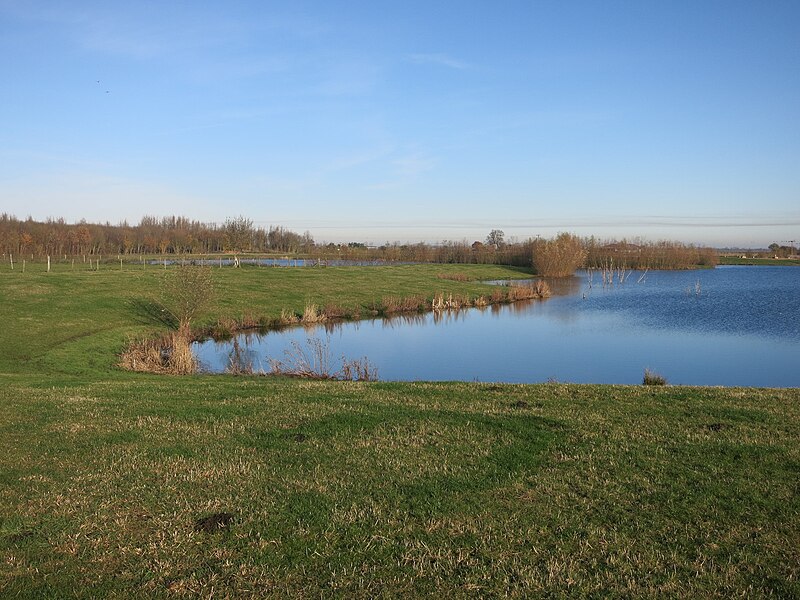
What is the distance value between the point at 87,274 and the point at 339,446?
133ft

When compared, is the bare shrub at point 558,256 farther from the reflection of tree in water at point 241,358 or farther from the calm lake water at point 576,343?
the reflection of tree in water at point 241,358

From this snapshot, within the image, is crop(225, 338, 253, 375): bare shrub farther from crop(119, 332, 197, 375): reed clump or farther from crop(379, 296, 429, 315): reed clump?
crop(379, 296, 429, 315): reed clump

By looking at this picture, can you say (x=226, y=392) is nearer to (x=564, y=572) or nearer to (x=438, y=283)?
(x=564, y=572)

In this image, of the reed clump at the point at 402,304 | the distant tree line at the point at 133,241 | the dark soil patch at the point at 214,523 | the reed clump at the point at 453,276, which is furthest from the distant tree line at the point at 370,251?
the dark soil patch at the point at 214,523

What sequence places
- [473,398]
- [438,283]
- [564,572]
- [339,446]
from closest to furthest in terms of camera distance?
[564,572], [339,446], [473,398], [438,283]

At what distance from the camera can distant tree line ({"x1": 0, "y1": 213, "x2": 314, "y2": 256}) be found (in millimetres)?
64750

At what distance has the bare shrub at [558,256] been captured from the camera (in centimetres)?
7269

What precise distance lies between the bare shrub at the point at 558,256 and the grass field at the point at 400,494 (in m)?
63.3

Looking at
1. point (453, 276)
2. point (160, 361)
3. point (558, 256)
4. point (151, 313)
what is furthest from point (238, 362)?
point (558, 256)

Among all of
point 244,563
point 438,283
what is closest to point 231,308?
point 438,283

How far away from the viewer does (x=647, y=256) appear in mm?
91250

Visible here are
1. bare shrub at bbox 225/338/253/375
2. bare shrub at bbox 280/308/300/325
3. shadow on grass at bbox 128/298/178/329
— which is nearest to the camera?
bare shrub at bbox 225/338/253/375

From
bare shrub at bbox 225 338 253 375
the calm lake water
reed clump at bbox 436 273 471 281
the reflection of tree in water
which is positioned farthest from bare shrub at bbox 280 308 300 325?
reed clump at bbox 436 273 471 281

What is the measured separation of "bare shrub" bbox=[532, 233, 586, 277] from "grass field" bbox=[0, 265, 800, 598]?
63.3 metres
